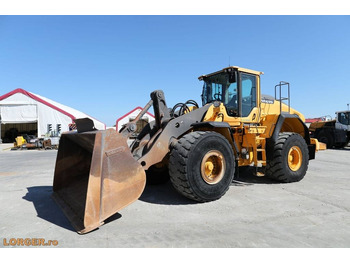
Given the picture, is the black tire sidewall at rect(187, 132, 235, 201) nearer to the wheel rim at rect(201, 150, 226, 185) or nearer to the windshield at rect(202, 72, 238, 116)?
the wheel rim at rect(201, 150, 226, 185)

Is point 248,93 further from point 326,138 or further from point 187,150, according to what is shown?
point 326,138

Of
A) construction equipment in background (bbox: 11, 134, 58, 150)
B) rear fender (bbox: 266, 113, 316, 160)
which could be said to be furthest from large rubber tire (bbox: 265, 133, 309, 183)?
construction equipment in background (bbox: 11, 134, 58, 150)

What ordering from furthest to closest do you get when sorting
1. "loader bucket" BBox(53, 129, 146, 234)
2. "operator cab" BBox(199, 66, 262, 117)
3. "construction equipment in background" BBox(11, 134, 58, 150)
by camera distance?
"construction equipment in background" BBox(11, 134, 58, 150)
"operator cab" BBox(199, 66, 262, 117)
"loader bucket" BBox(53, 129, 146, 234)

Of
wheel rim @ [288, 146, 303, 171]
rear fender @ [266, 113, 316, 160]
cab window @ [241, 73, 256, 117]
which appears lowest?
wheel rim @ [288, 146, 303, 171]

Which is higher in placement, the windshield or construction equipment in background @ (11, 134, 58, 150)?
the windshield

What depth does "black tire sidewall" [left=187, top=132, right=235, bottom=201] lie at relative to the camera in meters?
3.85

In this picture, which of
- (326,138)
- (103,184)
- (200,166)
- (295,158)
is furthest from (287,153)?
(326,138)

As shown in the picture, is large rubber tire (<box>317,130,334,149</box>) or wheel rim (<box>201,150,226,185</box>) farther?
large rubber tire (<box>317,130,334,149</box>)

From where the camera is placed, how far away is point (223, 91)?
5609 mm

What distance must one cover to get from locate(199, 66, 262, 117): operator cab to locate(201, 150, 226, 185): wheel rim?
1454mm

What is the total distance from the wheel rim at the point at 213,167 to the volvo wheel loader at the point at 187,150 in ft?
0.06

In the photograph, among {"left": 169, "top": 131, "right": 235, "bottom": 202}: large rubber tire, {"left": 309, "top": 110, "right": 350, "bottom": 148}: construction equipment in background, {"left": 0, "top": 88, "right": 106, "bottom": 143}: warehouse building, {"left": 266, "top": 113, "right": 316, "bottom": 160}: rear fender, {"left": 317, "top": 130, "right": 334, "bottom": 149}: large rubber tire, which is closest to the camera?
{"left": 169, "top": 131, "right": 235, "bottom": 202}: large rubber tire

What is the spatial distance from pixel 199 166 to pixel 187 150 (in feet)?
1.18

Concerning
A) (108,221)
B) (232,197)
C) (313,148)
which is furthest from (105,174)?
(313,148)
